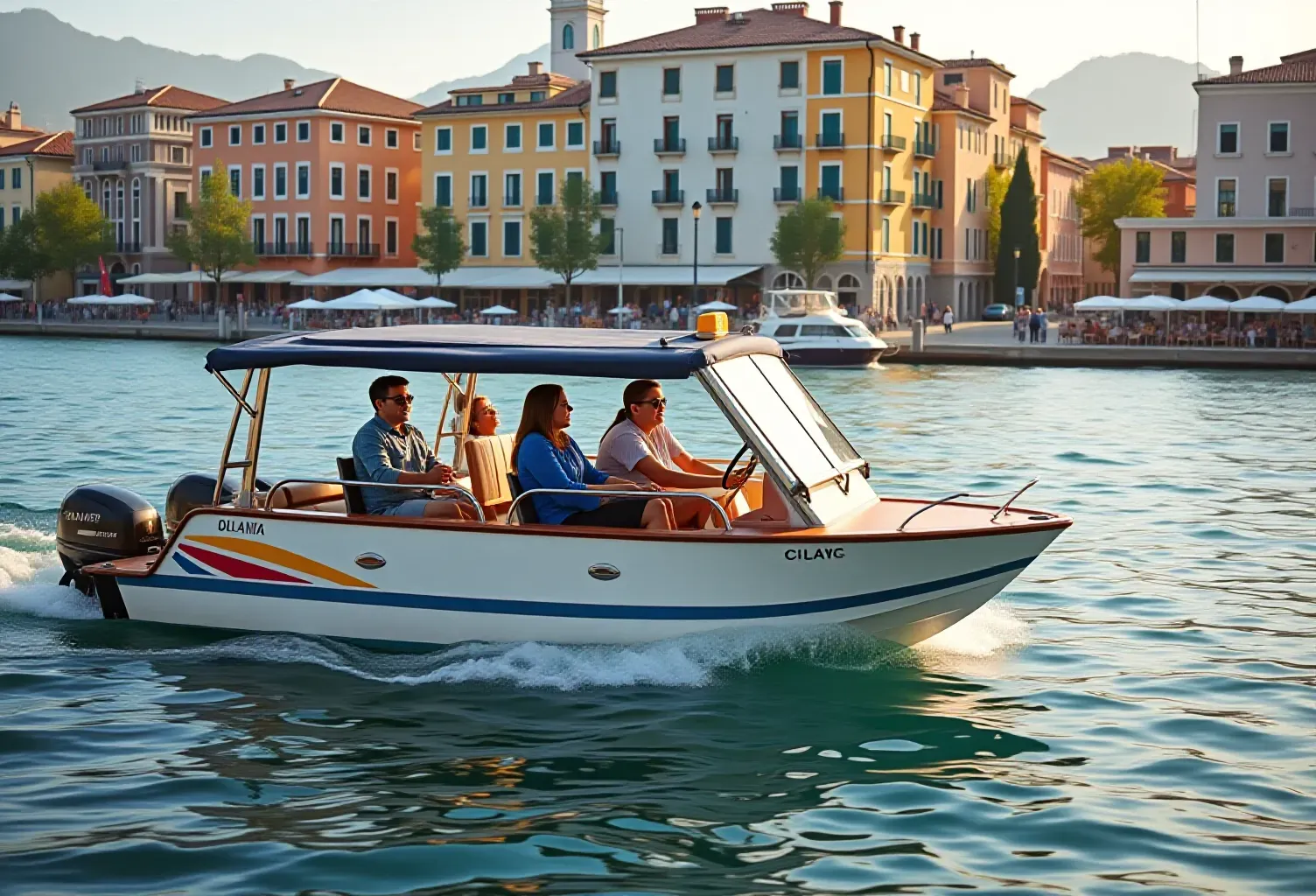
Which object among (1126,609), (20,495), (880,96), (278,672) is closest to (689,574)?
(278,672)

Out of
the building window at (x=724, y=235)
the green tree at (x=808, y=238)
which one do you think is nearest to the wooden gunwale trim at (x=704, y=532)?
the green tree at (x=808, y=238)

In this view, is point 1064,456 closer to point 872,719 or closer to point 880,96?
point 872,719

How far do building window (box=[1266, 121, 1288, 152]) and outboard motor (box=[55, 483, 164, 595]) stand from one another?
67.7 metres

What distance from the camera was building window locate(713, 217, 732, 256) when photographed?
7888 cm

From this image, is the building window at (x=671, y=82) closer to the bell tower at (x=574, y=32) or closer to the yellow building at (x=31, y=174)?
the bell tower at (x=574, y=32)

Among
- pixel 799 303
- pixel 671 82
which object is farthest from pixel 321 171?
pixel 799 303

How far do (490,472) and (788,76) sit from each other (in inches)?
2690

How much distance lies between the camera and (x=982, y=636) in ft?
39.2

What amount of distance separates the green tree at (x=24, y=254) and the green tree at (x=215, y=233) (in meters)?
11.8

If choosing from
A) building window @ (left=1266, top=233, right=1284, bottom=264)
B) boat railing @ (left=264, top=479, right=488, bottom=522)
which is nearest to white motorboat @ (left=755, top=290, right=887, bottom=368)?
building window @ (left=1266, top=233, right=1284, bottom=264)

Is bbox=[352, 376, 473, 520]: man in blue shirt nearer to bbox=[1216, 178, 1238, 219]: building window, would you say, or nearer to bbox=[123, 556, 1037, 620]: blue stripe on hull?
bbox=[123, 556, 1037, 620]: blue stripe on hull

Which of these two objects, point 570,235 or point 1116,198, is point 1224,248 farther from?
point 570,235

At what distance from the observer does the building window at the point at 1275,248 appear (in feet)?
228

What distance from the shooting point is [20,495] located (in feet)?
62.8
